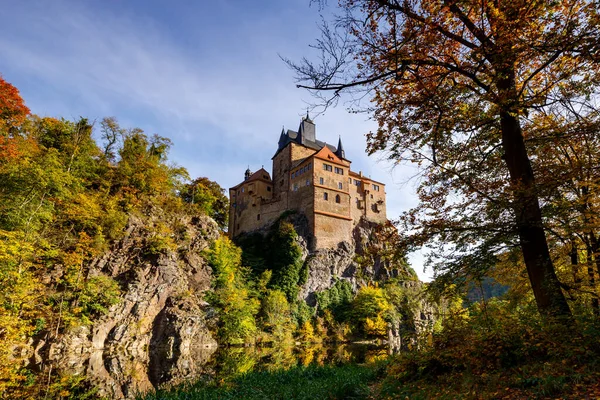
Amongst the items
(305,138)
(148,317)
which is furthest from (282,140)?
(148,317)

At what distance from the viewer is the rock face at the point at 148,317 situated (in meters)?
17.6

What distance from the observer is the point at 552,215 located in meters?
6.95

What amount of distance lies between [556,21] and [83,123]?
30.3 meters

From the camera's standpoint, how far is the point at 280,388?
900 cm

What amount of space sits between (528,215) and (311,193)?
36848mm

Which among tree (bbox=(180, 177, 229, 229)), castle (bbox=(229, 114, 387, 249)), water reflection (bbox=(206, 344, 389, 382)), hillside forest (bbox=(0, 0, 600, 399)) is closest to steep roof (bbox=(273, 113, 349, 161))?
castle (bbox=(229, 114, 387, 249))

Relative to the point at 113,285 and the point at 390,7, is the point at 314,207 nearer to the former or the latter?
the point at 113,285

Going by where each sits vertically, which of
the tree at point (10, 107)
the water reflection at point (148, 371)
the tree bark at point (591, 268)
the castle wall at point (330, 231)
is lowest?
the water reflection at point (148, 371)

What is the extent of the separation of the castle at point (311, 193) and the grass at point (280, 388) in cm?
3117

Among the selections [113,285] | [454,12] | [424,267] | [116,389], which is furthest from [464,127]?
[113,285]

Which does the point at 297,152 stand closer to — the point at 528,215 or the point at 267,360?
the point at 267,360

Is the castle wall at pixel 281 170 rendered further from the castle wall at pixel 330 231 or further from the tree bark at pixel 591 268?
the tree bark at pixel 591 268

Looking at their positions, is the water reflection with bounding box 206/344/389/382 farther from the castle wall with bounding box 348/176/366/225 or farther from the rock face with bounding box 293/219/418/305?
the castle wall with bounding box 348/176/366/225

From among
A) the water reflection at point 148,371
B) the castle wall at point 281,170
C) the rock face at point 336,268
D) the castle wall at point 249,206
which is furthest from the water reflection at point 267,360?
the castle wall at point 281,170
